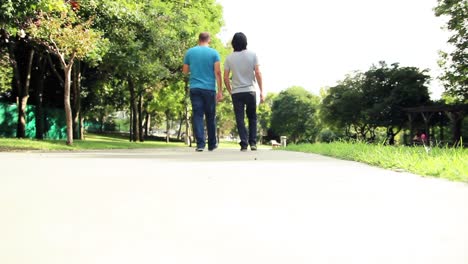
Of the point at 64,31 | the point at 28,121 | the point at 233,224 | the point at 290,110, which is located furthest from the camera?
the point at 290,110

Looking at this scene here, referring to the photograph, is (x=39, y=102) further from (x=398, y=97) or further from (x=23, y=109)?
(x=398, y=97)

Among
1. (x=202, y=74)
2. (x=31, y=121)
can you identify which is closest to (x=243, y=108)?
(x=202, y=74)

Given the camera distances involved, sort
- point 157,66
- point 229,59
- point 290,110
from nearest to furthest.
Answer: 1. point 229,59
2. point 157,66
3. point 290,110

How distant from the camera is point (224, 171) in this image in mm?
5602

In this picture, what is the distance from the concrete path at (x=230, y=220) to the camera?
2135 millimetres

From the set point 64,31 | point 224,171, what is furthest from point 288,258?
point 64,31

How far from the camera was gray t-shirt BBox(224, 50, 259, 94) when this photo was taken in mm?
9078

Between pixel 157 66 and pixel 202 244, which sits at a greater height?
pixel 157 66

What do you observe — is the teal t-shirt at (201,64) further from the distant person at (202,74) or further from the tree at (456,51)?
the tree at (456,51)

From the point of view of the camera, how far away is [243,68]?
913 centimetres

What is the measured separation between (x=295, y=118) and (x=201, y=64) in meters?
87.2

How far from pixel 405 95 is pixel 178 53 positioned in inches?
1268

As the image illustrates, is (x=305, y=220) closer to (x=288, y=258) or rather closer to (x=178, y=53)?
(x=288, y=258)

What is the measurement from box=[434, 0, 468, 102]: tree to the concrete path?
3093 cm
